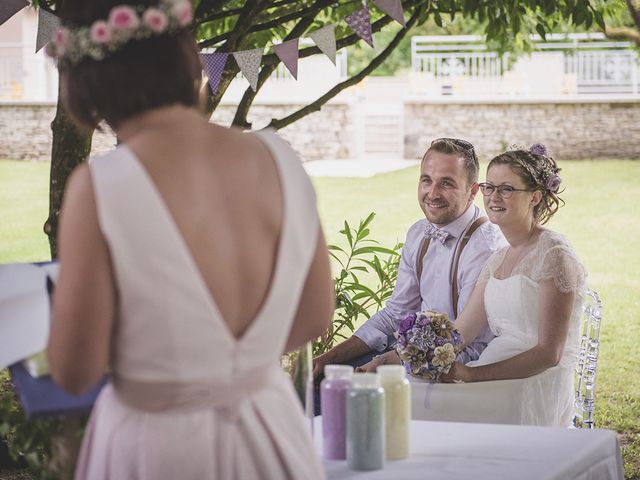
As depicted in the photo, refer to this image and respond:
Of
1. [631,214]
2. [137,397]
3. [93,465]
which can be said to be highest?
[137,397]

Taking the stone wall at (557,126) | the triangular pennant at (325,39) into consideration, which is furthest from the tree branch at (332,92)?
the stone wall at (557,126)

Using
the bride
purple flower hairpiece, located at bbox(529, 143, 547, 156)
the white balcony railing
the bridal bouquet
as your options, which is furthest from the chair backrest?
the white balcony railing

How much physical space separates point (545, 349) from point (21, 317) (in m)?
1.99

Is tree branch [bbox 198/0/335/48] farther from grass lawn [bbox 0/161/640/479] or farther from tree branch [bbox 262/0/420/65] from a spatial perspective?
grass lawn [bbox 0/161/640/479]

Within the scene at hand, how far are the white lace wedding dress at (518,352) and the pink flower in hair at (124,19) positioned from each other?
6.82 feet

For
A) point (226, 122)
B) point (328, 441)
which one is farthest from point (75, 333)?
point (226, 122)

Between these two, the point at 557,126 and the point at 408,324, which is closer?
the point at 408,324

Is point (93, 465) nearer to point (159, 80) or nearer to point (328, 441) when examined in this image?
point (159, 80)

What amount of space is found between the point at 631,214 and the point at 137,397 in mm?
12618

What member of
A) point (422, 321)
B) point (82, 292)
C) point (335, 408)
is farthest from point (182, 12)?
point (422, 321)

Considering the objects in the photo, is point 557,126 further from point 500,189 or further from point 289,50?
point 500,189

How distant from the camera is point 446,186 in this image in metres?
3.94

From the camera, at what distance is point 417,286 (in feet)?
13.7

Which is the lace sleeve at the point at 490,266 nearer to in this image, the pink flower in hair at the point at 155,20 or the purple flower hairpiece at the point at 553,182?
the purple flower hairpiece at the point at 553,182
